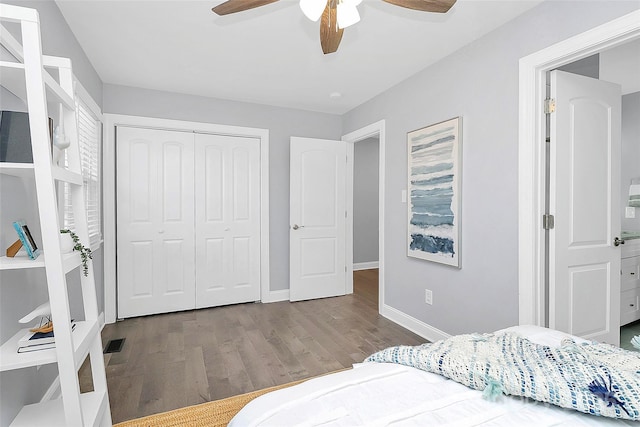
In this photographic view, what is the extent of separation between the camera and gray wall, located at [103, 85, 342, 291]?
3562 mm

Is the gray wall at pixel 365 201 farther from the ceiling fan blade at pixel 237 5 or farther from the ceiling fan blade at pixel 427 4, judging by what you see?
the ceiling fan blade at pixel 237 5

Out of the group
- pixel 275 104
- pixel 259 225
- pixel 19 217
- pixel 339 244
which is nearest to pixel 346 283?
pixel 339 244

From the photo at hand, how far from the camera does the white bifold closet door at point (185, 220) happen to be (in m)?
3.46

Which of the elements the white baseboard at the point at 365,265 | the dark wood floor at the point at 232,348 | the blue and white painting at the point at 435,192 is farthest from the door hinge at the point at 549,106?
the white baseboard at the point at 365,265

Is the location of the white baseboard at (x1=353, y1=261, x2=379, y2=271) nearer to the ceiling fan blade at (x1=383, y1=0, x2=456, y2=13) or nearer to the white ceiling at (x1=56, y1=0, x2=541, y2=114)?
the white ceiling at (x1=56, y1=0, x2=541, y2=114)

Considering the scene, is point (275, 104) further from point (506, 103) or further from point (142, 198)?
point (506, 103)

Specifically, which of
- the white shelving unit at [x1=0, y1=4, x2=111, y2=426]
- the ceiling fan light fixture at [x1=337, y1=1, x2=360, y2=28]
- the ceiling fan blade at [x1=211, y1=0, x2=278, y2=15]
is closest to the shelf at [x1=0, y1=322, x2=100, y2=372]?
the white shelving unit at [x1=0, y1=4, x2=111, y2=426]

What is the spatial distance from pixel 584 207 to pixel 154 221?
12.7 feet

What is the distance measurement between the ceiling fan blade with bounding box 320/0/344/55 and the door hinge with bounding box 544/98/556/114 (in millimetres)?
1432

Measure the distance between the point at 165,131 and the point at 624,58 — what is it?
442 cm

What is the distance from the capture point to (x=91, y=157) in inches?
119

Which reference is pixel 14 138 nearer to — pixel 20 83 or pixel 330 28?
pixel 20 83

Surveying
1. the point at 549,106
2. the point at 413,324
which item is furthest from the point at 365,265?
the point at 549,106

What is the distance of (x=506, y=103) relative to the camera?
7.32 feet
